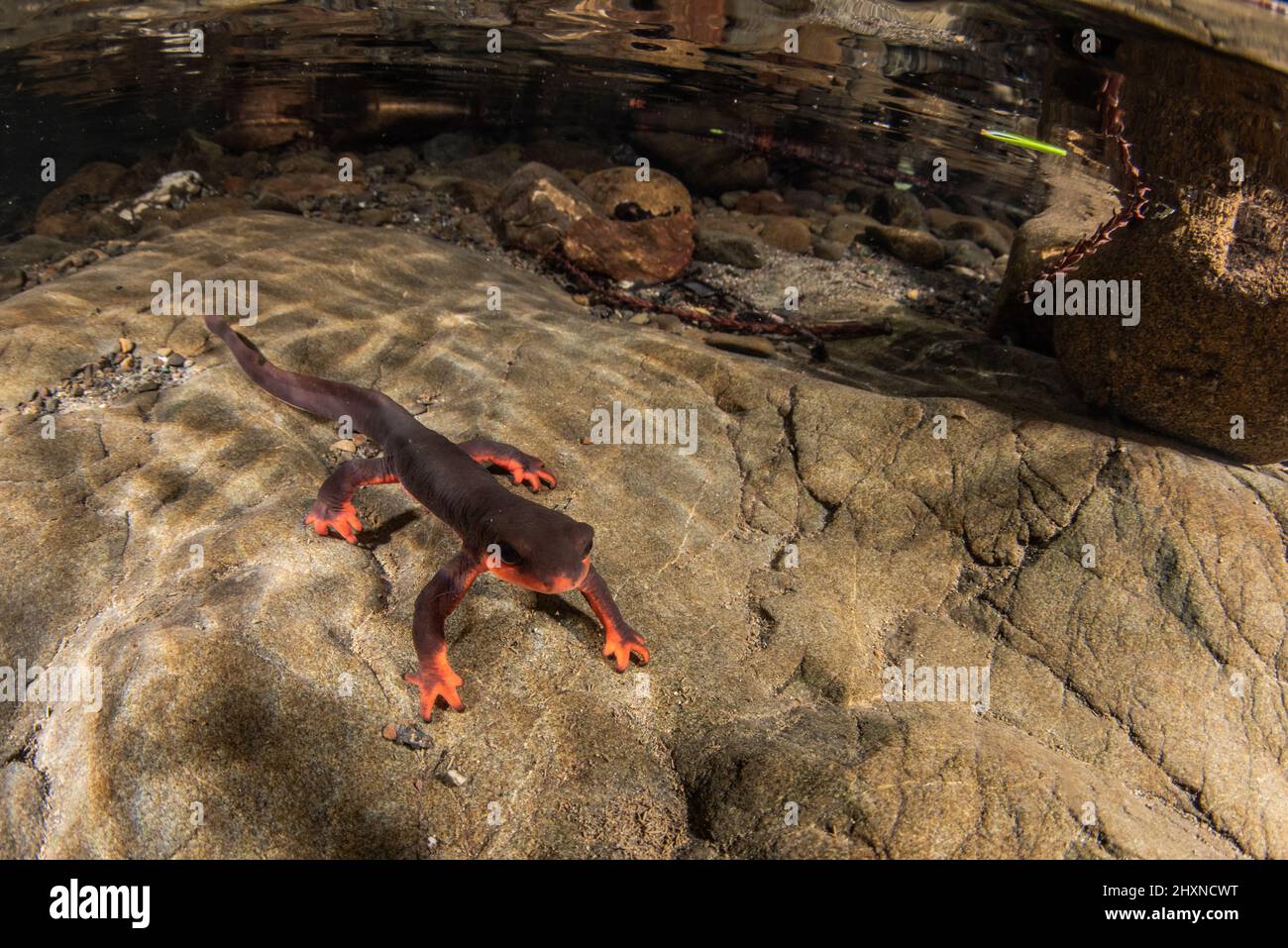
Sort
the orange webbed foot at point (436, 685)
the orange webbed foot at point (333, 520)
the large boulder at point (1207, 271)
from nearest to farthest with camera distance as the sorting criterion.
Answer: the orange webbed foot at point (436, 685) → the orange webbed foot at point (333, 520) → the large boulder at point (1207, 271)

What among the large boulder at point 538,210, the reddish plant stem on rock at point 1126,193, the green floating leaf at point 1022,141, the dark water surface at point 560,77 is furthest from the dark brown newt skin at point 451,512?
the green floating leaf at point 1022,141

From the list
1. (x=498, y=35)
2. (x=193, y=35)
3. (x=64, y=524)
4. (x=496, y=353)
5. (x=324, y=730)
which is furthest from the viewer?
(x=498, y=35)

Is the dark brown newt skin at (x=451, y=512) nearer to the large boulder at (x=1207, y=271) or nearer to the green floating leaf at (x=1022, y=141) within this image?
the large boulder at (x=1207, y=271)

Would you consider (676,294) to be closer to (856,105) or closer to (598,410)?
(598,410)

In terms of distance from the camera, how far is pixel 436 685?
9.94ft

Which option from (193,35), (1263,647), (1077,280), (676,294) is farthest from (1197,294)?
(193,35)

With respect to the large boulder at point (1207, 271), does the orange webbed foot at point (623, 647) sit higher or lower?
lower

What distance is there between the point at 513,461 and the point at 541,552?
53.1 inches

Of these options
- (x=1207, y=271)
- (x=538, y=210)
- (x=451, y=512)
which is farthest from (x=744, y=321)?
(x=451, y=512)

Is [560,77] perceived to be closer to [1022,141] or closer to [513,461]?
[1022,141]

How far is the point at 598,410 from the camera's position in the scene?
510cm

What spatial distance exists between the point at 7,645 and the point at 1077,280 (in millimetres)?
8101

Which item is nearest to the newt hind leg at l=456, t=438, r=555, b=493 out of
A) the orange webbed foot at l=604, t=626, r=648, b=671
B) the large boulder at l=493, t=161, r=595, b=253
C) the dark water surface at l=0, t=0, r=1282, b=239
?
the orange webbed foot at l=604, t=626, r=648, b=671

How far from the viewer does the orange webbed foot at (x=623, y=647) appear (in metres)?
3.35
